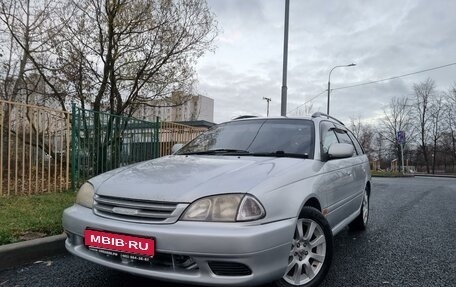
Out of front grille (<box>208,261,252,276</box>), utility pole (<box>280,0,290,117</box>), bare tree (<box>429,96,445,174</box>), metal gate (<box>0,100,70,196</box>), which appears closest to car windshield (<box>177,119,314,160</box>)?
front grille (<box>208,261,252,276</box>)

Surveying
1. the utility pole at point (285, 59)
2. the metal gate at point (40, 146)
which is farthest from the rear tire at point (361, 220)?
the utility pole at point (285, 59)

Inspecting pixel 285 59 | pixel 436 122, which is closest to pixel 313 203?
pixel 285 59

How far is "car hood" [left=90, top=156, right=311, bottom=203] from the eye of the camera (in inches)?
107

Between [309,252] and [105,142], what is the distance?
22.6 ft

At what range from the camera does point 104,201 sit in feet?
9.57

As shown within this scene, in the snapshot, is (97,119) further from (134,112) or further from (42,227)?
(134,112)

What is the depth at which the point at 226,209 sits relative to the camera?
2.62 m

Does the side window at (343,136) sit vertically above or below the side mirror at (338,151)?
above

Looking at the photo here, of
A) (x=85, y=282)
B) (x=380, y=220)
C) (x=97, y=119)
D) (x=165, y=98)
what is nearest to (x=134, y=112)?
(x=165, y=98)

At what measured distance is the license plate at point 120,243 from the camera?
8.40ft

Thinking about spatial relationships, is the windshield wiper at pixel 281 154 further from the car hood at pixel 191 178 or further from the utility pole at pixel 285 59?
the utility pole at pixel 285 59

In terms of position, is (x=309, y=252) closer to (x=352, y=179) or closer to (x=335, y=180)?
(x=335, y=180)

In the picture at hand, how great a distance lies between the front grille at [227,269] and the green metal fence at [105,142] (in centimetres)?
629

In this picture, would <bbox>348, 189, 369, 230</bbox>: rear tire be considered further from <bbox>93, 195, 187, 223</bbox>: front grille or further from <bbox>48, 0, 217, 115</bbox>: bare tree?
<bbox>48, 0, 217, 115</bbox>: bare tree
